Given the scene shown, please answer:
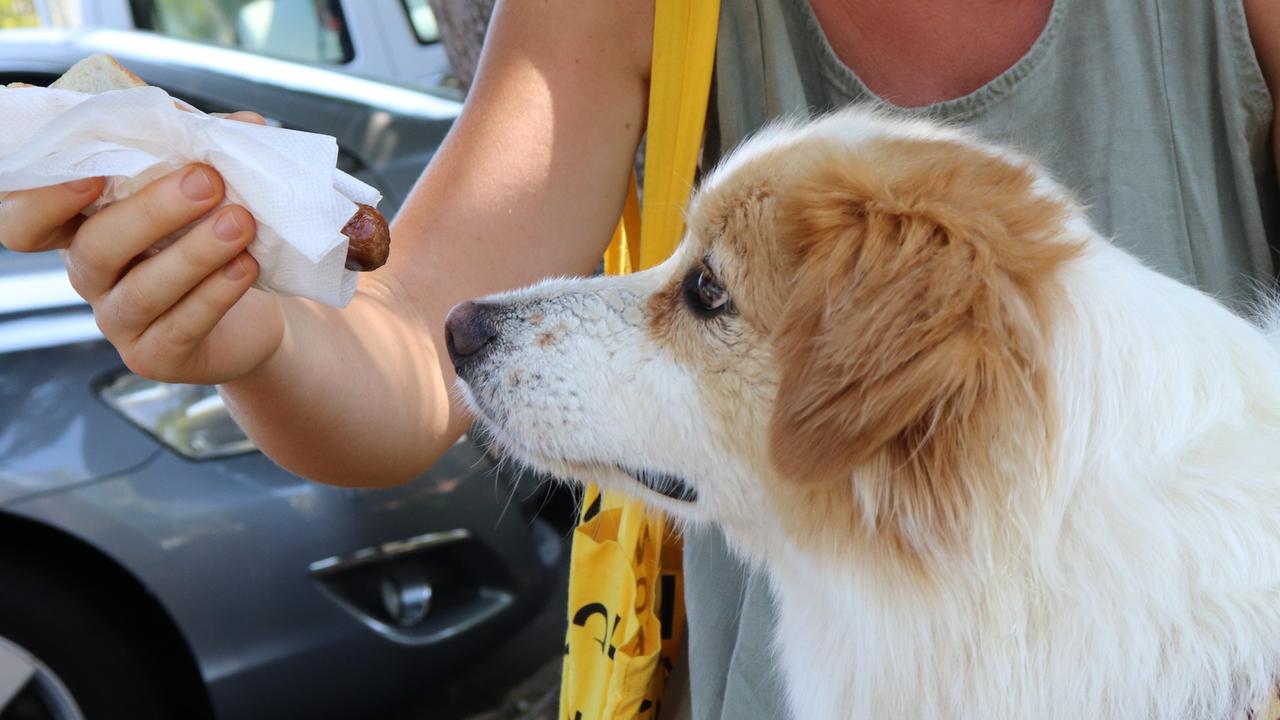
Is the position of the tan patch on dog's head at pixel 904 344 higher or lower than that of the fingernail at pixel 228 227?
lower

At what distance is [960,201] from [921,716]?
758 millimetres

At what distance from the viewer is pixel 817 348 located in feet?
5.24

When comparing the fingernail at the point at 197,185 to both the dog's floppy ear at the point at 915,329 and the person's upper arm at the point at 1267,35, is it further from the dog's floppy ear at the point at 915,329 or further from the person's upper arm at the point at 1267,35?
the person's upper arm at the point at 1267,35

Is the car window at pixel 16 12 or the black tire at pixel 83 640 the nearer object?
the black tire at pixel 83 640

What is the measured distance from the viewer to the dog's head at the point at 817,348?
153 cm

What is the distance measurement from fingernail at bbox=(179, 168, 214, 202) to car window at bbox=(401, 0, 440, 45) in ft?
21.6

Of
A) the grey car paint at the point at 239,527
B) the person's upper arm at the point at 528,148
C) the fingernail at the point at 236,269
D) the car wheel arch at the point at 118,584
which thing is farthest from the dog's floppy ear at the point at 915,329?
the car wheel arch at the point at 118,584

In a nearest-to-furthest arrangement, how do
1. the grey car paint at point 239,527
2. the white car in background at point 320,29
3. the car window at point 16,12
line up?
the grey car paint at point 239,527 < the white car in background at point 320,29 < the car window at point 16,12

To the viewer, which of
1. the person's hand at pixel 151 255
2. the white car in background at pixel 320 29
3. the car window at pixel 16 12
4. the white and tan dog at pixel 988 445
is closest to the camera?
the person's hand at pixel 151 255

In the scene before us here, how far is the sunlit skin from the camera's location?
5.91ft

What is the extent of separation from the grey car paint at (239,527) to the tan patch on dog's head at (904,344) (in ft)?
6.46

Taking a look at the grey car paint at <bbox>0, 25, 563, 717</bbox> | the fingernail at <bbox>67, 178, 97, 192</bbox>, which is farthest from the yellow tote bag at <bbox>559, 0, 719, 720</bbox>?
the grey car paint at <bbox>0, 25, 563, 717</bbox>

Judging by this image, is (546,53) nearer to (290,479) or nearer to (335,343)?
(335,343)

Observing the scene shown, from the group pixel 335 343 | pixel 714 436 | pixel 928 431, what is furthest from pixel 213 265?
pixel 928 431
